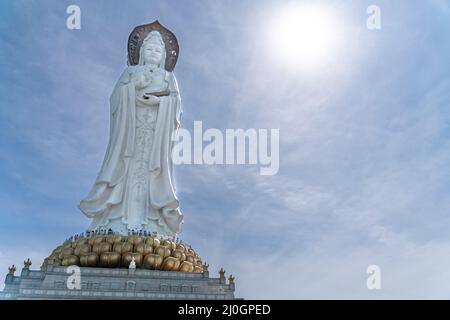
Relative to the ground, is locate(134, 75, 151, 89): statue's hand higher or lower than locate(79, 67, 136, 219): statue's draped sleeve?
higher

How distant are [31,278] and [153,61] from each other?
777 centimetres

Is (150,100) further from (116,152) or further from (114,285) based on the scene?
(114,285)

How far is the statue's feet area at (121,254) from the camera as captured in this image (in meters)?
11.1

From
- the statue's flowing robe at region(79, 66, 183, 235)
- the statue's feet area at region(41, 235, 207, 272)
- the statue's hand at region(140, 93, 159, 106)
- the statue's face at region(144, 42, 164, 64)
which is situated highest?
the statue's face at region(144, 42, 164, 64)

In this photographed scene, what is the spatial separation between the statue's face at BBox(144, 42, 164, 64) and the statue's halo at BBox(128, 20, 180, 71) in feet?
1.89

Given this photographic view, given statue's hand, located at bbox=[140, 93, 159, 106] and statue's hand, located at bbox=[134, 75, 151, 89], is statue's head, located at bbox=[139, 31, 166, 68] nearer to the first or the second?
statue's hand, located at bbox=[134, 75, 151, 89]

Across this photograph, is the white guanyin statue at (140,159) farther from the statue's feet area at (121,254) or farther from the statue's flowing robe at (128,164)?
the statue's feet area at (121,254)

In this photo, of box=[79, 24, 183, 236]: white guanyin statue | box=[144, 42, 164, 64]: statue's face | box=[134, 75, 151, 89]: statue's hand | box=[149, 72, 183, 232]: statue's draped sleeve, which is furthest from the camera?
box=[144, 42, 164, 64]: statue's face

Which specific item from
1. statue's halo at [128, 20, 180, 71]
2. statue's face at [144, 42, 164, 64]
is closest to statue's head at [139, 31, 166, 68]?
statue's face at [144, 42, 164, 64]

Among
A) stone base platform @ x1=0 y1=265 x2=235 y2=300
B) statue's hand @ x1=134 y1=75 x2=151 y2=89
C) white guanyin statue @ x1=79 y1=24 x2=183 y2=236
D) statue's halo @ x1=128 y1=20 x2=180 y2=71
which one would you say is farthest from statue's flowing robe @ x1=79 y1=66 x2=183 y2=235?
stone base platform @ x1=0 y1=265 x2=235 y2=300

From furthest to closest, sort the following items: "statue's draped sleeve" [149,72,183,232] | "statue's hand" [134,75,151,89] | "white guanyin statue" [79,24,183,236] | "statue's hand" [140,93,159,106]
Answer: "statue's hand" [134,75,151,89]
"statue's hand" [140,93,159,106]
"statue's draped sleeve" [149,72,183,232]
"white guanyin statue" [79,24,183,236]

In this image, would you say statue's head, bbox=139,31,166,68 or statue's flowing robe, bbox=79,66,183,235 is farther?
statue's head, bbox=139,31,166,68

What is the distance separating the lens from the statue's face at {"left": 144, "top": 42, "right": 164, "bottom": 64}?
15.5 metres

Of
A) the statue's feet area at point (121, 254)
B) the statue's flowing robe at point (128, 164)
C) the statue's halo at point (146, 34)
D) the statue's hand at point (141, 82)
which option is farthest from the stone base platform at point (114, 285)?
the statue's halo at point (146, 34)
